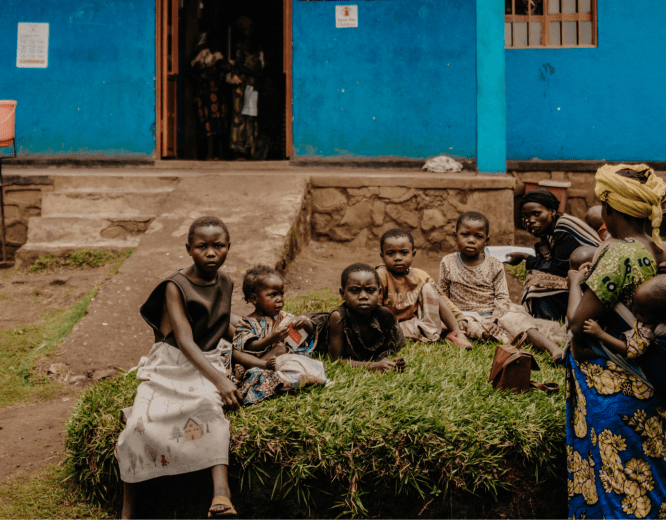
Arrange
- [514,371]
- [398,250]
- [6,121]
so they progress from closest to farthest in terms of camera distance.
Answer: [514,371]
[398,250]
[6,121]

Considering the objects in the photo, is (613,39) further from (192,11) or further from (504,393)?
(504,393)

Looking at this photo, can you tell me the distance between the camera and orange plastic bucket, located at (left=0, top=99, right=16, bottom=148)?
680 centimetres

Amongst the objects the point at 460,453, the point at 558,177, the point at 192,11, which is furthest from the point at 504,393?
the point at 192,11

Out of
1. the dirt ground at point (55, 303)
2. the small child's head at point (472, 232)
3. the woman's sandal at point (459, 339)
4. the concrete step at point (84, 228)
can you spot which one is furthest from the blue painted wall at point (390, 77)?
the woman's sandal at point (459, 339)

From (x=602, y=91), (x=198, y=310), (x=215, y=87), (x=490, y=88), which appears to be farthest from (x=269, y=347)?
(x=602, y=91)

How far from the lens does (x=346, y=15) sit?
23.9ft

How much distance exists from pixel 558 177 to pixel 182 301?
6711 millimetres

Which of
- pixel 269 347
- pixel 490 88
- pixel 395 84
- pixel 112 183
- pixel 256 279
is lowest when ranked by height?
pixel 269 347

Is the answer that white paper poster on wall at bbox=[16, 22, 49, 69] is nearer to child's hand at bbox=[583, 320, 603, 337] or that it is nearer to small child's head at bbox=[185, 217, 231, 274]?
small child's head at bbox=[185, 217, 231, 274]

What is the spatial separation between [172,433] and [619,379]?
6.13ft

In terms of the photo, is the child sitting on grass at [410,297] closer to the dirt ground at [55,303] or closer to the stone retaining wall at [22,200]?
the dirt ground at [55,303]

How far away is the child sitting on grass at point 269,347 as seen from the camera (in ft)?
10.3

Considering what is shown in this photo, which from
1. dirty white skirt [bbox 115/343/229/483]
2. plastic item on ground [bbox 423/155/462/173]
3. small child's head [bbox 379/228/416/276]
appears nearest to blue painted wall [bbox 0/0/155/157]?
plastic item on ground [bbox 423/155/462/173]

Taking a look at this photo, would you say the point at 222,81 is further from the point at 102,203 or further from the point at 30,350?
the point at 30,350
